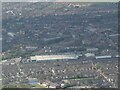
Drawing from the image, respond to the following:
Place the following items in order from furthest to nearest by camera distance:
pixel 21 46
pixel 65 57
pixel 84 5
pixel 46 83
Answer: pixel 84 5 → pixel 21 46 → pixel 65 57 → pixel 46 83

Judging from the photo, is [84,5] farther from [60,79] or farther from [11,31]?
[60,79]

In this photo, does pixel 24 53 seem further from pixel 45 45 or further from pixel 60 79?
pixel 60 79

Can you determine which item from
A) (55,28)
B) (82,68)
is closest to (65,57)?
(82,68)

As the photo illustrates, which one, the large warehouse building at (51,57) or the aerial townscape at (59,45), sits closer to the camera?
the aerial townscape at (59,45)

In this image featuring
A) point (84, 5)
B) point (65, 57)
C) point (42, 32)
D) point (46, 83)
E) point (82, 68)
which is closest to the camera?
point (46, 83)

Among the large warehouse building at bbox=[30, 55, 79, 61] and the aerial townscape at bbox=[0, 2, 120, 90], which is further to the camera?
the large warehouse building at bbox=[30, 55, 79, 61]

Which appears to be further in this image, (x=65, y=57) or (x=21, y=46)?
(x=21, y=46)

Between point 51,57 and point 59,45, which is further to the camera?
point 59,45
